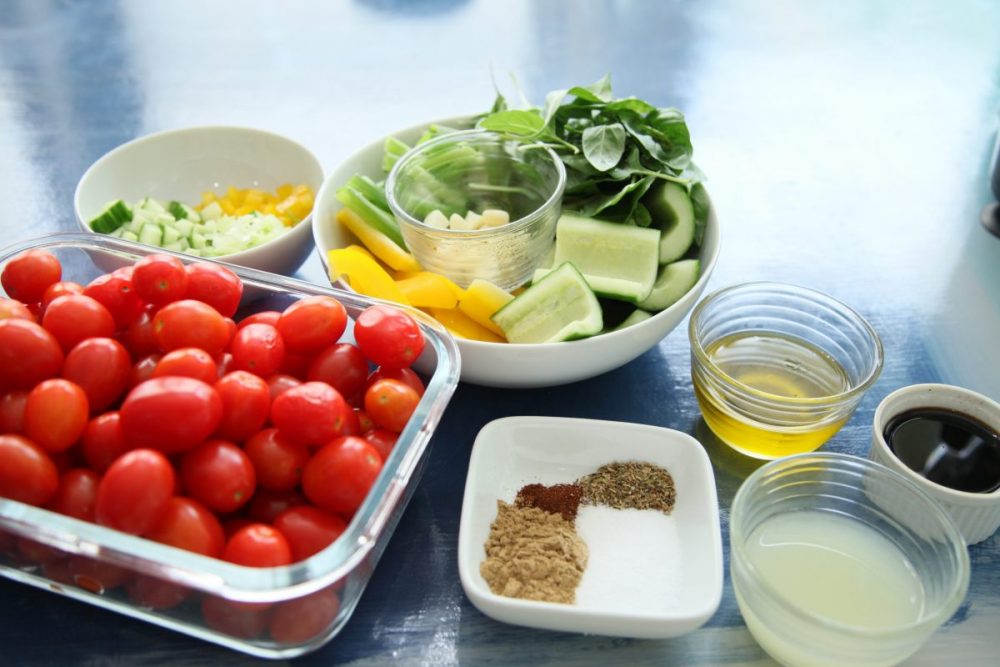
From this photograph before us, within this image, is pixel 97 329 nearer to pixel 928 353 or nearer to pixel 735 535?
pixel 735 535

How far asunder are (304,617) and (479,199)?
2.79 ft

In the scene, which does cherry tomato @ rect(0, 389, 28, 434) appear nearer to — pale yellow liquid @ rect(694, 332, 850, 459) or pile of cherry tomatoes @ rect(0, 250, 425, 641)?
pile of cherry tomatoes @ rect(0, 250, 425, 641)

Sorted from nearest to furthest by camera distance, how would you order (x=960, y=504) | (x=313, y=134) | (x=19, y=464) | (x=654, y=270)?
1. (x=19, y=464)
2. (x=960, y=504)
3. (x=654, y=270)
4. (x=313, y=134)

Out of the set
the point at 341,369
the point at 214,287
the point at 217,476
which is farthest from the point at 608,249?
the point at 217,476

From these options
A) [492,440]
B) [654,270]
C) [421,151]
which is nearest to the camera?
[492,440]

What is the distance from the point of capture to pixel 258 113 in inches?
81.9

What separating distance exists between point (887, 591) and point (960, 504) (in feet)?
0.48

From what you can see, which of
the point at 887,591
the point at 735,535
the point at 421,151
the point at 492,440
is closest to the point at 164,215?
the point at 421,151

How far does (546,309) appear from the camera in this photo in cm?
121

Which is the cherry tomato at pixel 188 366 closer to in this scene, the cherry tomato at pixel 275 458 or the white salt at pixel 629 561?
the cherry tomato at pixel 275 458

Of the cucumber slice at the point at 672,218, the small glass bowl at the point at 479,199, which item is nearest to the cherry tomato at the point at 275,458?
the small glass bowl at the point at 479,199

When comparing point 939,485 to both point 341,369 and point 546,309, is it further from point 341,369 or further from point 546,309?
point 341,369

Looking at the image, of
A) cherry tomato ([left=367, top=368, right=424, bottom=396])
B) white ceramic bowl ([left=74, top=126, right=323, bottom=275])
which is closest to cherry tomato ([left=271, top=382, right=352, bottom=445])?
cherry tomato ([left=367, top=368, right=424, bottom=396])

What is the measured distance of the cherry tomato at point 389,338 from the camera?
1028 mm
